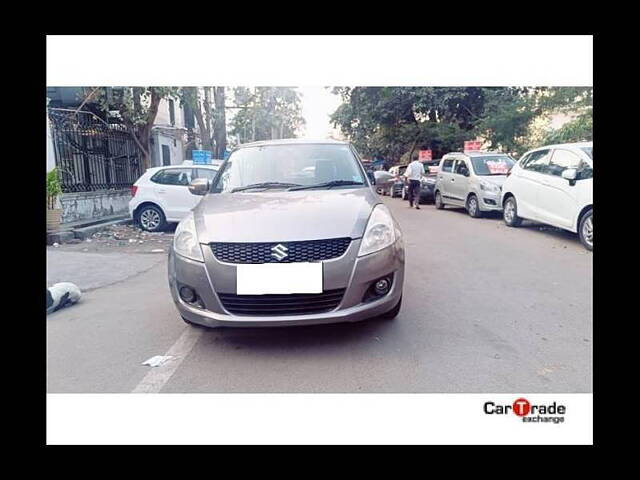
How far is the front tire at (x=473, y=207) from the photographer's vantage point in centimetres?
908

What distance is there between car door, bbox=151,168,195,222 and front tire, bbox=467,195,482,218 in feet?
20.8

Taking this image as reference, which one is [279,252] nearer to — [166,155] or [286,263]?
[286,263]

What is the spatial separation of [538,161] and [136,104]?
9.23 m

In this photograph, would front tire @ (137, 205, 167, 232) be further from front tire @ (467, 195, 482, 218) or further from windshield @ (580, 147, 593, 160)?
windshield @ (580, 147, 593, 160)

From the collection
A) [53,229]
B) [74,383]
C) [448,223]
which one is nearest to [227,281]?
[74,383]

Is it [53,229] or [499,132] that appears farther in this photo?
[499,132]

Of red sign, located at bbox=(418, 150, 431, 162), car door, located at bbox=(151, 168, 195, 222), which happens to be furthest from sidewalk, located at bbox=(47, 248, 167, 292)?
red sign, located at bbox=(418, 150, 431, 162)

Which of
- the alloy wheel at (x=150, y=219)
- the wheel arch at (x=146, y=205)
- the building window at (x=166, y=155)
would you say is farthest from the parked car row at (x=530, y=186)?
the building window at (x=166, y=155)

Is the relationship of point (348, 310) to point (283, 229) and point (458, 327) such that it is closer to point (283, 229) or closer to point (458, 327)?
point (283, 229)

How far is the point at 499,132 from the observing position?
43.4ft

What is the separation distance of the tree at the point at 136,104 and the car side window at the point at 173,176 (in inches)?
81.7

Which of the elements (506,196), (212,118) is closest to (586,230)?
(506,196)

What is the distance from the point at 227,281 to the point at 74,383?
4.03ft

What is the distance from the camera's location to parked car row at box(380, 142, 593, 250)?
18.9 ft
